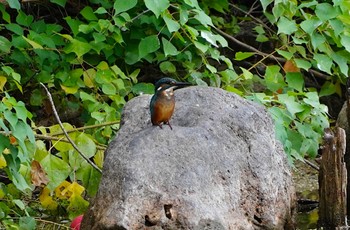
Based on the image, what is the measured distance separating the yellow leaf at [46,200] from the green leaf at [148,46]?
110 cm

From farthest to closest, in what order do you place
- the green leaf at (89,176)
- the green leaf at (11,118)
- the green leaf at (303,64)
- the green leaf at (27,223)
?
1. the green leaf at (303,64)
2. the green leaf at (89,176)
3. the green leaf at (27,223)
4. the green leaf at (11,118)

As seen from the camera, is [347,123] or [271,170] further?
[347,123]

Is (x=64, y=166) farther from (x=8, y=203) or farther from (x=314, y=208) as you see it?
(x=314, y=208)

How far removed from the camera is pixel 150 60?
23.2ft

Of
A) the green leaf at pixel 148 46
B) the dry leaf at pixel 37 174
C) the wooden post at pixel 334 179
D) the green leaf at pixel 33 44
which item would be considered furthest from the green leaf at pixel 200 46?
the dry leaf at pixel 37 174

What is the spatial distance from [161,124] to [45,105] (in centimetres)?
254

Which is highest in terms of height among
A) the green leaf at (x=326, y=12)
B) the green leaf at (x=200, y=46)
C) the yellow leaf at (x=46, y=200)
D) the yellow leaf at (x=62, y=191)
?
the green leaf at (x=326, y=12)

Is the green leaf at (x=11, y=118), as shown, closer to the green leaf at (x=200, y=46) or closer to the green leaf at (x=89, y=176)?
the green leaf at (x=89, y=176)

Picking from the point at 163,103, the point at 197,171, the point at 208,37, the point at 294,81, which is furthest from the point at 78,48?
the point at 197,171

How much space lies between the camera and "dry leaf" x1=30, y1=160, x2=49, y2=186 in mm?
5820

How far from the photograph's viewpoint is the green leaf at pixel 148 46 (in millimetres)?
6609

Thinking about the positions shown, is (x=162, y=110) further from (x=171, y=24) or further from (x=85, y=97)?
(x=85, y=97)

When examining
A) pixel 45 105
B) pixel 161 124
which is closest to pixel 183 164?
pixel 161 124

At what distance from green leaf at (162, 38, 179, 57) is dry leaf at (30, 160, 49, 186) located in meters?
1.20
